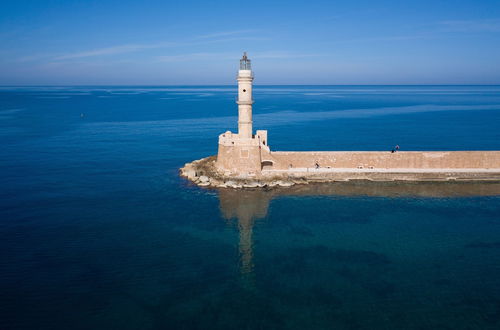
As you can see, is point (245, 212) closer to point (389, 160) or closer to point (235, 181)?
point (235, 181)

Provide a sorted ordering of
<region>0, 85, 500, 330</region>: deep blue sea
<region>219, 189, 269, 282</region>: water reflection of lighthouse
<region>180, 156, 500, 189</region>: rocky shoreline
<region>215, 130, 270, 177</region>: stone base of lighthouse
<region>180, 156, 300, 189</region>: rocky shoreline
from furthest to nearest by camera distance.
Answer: <region>180, 156, 500, 189</region>: rocky shoreline → <region>215, 130, 270, 177</region>: stone base of lighthouse → <region>180, 156, 300, 189</region>: rocky shoreline → <region>219, 189, 269, 282</region>: water reflection of lighthouse → <region>0, 85, 500, 330</region>: deep blue sea

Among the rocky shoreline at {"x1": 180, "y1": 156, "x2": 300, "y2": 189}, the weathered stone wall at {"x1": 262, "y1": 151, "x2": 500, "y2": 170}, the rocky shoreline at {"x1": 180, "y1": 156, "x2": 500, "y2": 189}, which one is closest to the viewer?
the rocky shoreline at {"x1": 180, "y1": 156, "x2": 300, "y2": 189}

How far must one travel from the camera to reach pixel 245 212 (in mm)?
22594

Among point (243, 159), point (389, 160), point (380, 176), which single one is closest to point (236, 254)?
point (243, 159)

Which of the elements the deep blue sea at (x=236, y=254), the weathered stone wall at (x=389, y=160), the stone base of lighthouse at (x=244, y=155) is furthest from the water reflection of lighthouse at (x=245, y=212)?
the weathered stone wall at (x=389, y=160)

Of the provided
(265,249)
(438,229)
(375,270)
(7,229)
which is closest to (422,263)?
(375,270)

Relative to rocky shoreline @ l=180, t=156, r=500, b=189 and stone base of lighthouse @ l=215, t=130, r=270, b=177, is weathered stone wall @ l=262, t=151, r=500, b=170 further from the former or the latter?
stone base of lighthouse @ l=215, t=130, r=270, b=177

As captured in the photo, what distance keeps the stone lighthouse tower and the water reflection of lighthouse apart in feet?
8.10

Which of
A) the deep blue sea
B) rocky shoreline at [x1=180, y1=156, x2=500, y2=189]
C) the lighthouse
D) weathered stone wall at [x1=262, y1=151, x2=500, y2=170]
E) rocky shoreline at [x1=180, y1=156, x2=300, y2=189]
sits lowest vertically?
the deep blue sea

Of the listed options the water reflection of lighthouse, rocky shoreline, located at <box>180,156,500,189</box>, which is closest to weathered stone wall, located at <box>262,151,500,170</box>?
rocky shoreline, located at <box>180,156,500,189</box>

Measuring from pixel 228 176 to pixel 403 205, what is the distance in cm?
1225

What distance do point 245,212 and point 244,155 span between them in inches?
246

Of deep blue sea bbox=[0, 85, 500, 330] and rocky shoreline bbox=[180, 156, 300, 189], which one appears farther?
rocky shoreline bbox=[180, 156, 300, 189]

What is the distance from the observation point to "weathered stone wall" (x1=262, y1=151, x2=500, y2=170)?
1118 inches
